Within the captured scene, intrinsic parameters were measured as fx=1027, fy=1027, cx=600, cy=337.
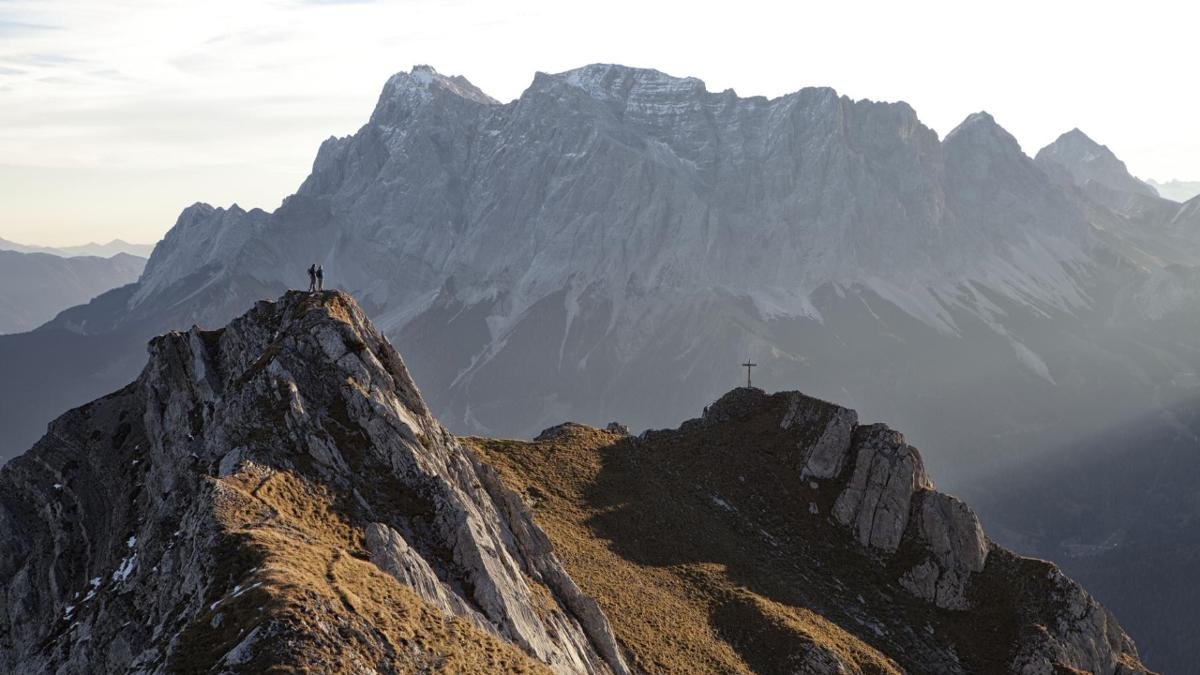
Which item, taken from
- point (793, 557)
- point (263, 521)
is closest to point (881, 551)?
point (793, 557)

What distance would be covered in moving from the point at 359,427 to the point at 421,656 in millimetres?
19163

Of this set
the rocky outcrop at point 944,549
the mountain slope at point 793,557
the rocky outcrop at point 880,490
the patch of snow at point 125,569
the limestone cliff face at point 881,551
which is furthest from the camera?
the rocky outcrop at point 880,490

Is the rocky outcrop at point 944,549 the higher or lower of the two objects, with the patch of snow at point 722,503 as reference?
lower

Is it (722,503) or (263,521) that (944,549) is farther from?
(263,521)

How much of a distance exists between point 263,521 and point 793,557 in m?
49.0

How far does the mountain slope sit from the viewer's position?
6444 cm

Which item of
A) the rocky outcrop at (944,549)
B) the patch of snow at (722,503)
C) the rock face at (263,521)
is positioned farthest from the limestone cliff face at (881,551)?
the rock face at (263,521)

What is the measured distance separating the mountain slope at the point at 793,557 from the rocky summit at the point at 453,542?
234 millimetres

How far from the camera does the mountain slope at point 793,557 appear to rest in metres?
64.4

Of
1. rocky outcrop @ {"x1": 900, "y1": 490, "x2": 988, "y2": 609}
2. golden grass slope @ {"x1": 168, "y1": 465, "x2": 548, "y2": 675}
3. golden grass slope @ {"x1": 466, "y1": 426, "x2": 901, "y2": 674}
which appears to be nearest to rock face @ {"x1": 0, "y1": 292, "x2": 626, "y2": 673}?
golden grass slope @ {"x1": 168, "y1": 465, "x2": 548, "y2": 675}

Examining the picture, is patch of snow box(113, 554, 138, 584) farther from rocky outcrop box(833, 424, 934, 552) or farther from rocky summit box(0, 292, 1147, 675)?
rocky outcrop box(833, 424, 934, 552)

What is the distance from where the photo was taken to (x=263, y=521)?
135 ft

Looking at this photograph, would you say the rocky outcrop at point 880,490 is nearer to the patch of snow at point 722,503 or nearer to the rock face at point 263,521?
the patch of snow at point 722,503

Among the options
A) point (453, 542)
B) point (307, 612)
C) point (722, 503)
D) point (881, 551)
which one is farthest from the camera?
point (722, 503)
